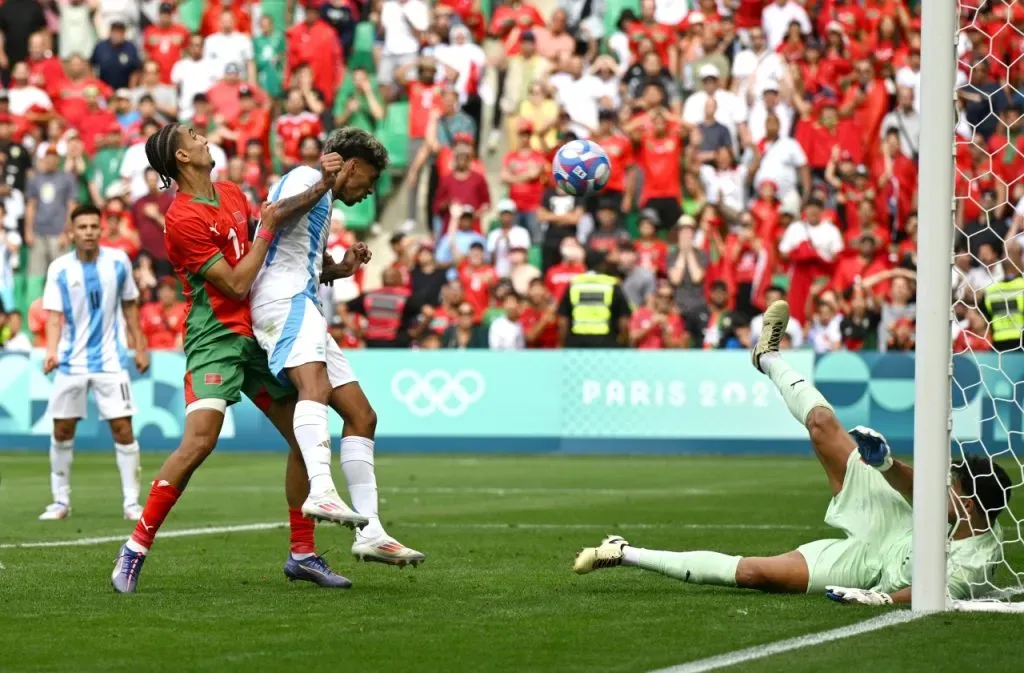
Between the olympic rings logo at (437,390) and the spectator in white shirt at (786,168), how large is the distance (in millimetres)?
5038

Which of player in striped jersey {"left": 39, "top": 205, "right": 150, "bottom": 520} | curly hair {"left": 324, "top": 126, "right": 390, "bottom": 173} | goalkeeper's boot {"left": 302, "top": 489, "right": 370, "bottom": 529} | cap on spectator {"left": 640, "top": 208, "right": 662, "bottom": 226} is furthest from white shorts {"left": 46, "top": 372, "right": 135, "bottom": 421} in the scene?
cap on spectator {"left": 640, "top": 208, "right": 662, "bottom": 226}

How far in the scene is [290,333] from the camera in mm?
8477

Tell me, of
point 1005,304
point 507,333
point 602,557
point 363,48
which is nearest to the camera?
point 602,557

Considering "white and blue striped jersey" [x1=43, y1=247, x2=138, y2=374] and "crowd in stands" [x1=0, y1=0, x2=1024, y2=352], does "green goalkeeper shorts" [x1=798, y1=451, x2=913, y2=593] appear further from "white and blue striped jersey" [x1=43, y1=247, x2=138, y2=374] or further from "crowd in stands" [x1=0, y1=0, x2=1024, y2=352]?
"crowd in stands" [x1=0, y1=0, x2=1024, y2=352]

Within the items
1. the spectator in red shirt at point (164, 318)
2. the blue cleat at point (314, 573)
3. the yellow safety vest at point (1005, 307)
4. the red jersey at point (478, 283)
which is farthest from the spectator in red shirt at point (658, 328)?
the blue cleat at point (314, 573)

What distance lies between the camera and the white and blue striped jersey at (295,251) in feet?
28.1

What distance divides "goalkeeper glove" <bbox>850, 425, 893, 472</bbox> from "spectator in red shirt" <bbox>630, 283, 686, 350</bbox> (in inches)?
557

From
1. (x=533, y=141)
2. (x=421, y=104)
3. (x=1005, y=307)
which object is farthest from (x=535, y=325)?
(x=1005, y=307)

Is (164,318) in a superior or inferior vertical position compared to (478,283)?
inferior

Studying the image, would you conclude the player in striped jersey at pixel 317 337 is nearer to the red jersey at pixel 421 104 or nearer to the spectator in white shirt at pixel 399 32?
the red jersey at pixel 421 104

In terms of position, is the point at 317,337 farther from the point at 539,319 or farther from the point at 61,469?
the point at 539,319

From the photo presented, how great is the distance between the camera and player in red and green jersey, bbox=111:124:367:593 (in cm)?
840

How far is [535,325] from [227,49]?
26.0 feet

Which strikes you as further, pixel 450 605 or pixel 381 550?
pixel 381 550
